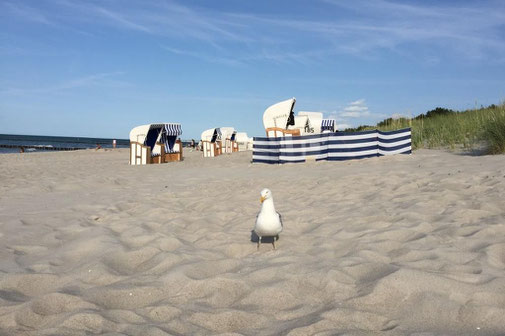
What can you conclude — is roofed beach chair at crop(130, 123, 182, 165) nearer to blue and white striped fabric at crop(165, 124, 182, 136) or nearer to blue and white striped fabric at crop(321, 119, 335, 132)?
blue and white striped fabric at crop(165, 124, 182, 136)

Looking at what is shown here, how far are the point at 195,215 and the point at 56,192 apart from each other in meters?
4.51

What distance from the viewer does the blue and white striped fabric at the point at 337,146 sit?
13.8 meters

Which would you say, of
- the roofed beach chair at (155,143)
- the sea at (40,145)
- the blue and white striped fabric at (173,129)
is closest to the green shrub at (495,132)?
the roofed beach chair at (155,143)

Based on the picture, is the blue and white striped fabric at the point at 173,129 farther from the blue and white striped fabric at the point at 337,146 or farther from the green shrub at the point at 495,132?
the green shrub at the point at 495,132

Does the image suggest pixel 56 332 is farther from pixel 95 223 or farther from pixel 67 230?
pixel 95 223

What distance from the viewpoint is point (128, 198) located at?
320 inches

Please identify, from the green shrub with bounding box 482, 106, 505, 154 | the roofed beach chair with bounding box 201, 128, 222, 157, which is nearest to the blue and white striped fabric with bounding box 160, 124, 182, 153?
the roofed beach chair with bounding box 201, 128, 222, 157

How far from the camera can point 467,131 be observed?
48.1 feet

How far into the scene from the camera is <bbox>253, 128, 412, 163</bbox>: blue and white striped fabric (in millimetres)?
13812

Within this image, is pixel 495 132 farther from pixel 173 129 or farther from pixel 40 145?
pixel 40 145

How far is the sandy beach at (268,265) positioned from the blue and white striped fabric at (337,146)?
6383 mm

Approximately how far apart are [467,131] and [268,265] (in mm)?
13285

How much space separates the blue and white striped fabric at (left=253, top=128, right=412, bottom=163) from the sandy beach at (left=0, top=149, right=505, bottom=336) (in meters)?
6.38

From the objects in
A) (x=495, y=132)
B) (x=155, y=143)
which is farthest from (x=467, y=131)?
(x=155, y=143)
